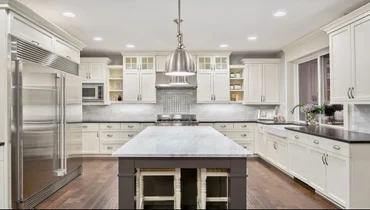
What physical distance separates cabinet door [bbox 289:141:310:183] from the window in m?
1.02

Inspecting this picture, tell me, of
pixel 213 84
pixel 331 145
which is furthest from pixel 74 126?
pixel 331 145

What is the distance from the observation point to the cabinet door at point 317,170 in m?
3.58

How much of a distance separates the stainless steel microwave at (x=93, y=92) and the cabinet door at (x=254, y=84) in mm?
3515

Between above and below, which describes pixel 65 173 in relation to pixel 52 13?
below

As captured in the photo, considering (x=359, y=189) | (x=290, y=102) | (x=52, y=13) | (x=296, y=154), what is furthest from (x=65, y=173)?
(x=290, y=102)

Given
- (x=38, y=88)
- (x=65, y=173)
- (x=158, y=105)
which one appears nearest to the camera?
(x=38, y=88)

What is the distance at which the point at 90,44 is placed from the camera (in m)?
5.97

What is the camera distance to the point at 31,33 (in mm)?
3391

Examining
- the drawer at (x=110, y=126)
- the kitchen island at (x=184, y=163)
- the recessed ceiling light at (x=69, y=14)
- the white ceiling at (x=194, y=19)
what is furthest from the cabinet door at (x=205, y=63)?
the kitchen island at (x=184, y=163)

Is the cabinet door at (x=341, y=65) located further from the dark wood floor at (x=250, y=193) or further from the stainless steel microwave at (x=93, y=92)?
the stainless steel microwave at (x=93, y=92)

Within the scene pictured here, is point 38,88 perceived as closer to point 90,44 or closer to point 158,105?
point 90,44

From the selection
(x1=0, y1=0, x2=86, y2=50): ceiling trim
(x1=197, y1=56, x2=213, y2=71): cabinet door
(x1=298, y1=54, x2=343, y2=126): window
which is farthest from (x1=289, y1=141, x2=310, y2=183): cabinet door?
(x1=0, y1=0, x2=86, y2=50): ceiling trim

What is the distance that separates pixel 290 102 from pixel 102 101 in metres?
4.43

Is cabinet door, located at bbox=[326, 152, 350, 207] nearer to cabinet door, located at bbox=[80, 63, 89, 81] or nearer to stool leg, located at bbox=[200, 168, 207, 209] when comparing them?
stool leg, located at bbox=[200, 168, 207, 209]
